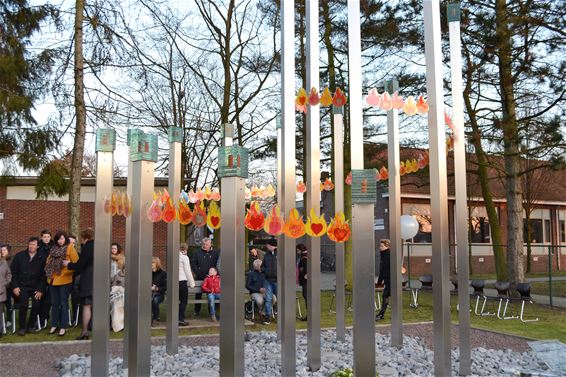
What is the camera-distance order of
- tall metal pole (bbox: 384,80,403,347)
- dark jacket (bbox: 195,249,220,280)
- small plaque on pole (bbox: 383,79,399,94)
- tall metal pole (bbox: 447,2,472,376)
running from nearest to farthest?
tall metal pole (bbox: 447,2,472,376) → tall metal pole (bbox: 384,80,403,347) → small plaque on pole (bbox: 383,79,399,94) → dark jacket (bbox: 195,249,220,280)

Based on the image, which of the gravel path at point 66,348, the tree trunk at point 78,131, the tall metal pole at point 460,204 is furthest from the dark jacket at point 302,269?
the tall metal pole at point 460,204

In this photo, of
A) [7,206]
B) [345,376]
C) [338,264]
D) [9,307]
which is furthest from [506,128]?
[7,206]

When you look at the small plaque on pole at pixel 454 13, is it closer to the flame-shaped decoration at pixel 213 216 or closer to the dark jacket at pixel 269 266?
the flame-shaped decoration at pixel 213 216

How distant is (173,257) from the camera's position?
24.4ft

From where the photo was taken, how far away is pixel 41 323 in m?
9.48

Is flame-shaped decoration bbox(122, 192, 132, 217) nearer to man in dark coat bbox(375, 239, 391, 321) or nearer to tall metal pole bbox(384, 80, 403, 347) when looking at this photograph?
tall metal pole bbox(384, 80, 403, 347)

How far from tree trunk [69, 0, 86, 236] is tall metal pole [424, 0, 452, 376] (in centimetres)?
831

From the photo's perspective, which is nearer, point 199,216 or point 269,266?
point 199,216

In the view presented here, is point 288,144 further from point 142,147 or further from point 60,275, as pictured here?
point 60,275

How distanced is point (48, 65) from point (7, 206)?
1193 cm

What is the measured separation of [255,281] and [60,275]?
11.5 ft

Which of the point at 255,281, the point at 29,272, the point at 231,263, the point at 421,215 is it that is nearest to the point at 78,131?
the point at 29,272

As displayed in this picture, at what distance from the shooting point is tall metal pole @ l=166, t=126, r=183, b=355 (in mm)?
7379

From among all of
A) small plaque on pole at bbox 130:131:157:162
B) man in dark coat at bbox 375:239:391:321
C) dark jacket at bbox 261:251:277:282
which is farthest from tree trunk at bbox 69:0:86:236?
small plaque on pole at bbox 130:131:157:162
